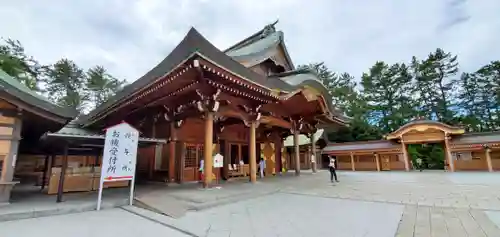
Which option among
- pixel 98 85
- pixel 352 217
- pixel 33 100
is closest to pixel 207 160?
pixel 352 217

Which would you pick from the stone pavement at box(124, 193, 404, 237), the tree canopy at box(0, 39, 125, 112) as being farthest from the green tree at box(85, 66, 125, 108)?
the stone pavement at box(124, 193, 404, 237)

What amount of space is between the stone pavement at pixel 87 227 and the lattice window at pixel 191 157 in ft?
15.1

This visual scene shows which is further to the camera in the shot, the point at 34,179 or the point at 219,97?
the point at 34,179

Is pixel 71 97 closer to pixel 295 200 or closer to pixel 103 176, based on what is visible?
pixel 103 176

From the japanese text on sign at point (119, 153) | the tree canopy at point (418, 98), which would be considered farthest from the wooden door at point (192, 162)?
the tree canopy at point (418, 98)

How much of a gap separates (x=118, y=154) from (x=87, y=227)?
79.8 inches

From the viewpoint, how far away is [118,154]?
587 centimetres

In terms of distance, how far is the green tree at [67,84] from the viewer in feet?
93.0

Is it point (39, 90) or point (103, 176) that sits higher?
point (39, 90)

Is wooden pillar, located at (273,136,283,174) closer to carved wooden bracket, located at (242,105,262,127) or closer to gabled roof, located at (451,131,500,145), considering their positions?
carved wooden bracket, located at (242,105,262,127)

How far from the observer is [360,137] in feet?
101

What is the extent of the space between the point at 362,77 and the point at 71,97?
3837cm

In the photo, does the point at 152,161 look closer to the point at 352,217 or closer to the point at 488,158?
the point at 352,217

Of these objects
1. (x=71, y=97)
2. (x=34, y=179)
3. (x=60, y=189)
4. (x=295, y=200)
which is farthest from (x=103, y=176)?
(x=71, y=97)
